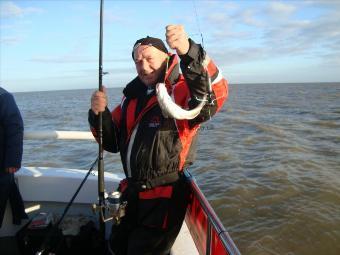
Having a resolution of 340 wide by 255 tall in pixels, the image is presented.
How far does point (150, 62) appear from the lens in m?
2.60

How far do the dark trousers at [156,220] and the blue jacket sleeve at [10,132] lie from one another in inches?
64.0

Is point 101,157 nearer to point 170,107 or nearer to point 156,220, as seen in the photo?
point 156,220

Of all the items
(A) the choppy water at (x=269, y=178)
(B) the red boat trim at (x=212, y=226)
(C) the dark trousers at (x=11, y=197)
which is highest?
(B) the red boat trim at (x=212, y=226)

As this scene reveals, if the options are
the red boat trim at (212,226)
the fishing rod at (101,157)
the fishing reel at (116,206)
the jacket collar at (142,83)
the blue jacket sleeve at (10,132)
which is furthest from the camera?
the blue jacket sleeve at (10,132)

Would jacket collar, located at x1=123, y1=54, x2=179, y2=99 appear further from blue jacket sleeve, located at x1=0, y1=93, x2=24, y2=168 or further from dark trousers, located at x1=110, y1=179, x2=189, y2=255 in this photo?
blue jacket sleeve, located at x1=0, y1=93, x2=24, y2=168

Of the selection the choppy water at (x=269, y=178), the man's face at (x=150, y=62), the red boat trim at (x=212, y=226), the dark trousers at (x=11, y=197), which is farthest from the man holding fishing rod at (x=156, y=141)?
the dark trousers at (x=11, y=197)

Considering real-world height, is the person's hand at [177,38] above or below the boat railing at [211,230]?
above

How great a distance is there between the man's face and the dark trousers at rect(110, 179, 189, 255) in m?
0.84

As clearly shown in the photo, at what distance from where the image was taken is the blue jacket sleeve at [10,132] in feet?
11.8

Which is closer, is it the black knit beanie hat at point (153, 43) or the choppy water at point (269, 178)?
the black knit beanie hat at point (153, 43)

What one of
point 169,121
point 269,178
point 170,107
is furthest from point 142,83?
point 269,178

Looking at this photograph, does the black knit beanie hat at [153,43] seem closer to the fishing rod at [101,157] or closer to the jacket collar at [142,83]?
the jacket collar at [142,83]

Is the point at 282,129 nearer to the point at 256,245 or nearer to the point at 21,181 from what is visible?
the point at 256,245

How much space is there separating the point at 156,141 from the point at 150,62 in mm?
603
